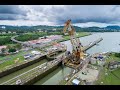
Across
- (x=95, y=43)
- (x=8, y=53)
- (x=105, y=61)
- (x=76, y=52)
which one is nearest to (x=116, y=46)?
(x=105, y=61)

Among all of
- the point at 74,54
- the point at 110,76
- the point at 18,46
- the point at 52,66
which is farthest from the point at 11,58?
the point at 74,54

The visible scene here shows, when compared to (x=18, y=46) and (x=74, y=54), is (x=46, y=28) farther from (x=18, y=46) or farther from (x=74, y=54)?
(x=74, y=54)

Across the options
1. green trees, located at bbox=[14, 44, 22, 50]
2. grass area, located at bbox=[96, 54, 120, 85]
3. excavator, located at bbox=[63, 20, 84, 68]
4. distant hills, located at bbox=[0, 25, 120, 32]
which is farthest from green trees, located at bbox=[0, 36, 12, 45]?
excavator, located at bbox=[63, 20, 84, 68]

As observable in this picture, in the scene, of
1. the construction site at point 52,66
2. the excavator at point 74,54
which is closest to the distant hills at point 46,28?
the construction site at point 52,66

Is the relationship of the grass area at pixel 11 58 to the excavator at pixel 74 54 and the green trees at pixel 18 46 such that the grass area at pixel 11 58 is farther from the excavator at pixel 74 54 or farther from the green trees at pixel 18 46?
the excavator at pixel 74 54

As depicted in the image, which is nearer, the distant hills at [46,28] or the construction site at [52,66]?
the distant hills at [46,28]

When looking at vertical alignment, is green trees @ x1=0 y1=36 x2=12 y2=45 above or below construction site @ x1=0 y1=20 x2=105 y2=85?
above

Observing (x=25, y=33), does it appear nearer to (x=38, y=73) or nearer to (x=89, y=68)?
(x=38, y=73)

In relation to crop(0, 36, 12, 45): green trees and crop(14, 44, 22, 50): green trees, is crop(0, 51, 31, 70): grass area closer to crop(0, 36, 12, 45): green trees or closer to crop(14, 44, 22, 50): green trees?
crop(14, 44, 22, 50): green trees

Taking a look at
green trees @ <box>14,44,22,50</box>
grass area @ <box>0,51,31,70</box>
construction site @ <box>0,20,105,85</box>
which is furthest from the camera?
green trees @ <box>14,44,22,50</box>
